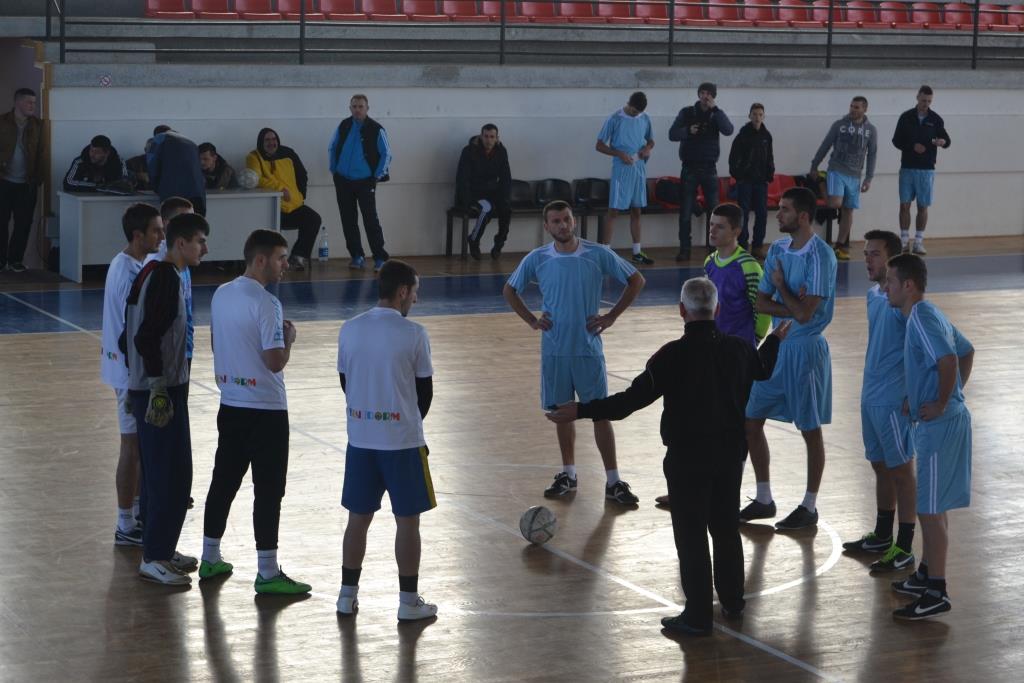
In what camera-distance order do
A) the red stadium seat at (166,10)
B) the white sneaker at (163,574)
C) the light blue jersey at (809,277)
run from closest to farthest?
1. the white sneaker at (163,574)
2. the light blue jersey at (809,277)
3. the red stadium seat at (166,10)

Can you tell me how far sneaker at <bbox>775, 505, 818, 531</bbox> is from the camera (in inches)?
351

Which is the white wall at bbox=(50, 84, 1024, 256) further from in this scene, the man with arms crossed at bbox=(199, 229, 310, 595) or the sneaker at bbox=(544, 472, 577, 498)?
the man with arms crossed at bbox=(199, 229, 310, 595)

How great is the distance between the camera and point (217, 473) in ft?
24.8

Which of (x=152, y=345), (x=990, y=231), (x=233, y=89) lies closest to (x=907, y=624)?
(x=152, y=345)

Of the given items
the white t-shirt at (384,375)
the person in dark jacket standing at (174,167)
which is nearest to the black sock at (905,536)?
the white t-shirt at (384,375)

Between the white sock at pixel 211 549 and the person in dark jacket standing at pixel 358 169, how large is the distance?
11926 mm

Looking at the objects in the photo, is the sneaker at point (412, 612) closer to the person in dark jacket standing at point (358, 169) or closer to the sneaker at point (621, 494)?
the sneaker at point (621, 494)

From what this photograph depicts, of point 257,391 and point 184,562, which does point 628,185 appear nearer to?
point 184,562

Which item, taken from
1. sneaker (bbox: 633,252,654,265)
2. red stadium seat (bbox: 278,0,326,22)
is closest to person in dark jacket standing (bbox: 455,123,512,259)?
sneaker (bbox: 633,252,654,265)

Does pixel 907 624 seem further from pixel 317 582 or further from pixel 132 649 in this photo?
→ pixel 132 649

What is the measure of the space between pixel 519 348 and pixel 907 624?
7.65 metres

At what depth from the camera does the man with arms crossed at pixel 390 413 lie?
690 centimetres

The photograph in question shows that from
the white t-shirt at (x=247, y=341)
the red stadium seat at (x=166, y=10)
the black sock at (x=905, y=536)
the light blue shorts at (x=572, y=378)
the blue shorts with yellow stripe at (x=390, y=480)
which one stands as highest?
the red stadium seat at (x=166, y=10)

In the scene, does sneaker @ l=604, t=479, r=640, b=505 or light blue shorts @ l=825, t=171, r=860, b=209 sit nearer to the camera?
sneaker @ l=604, t=479, r=640, b=505
